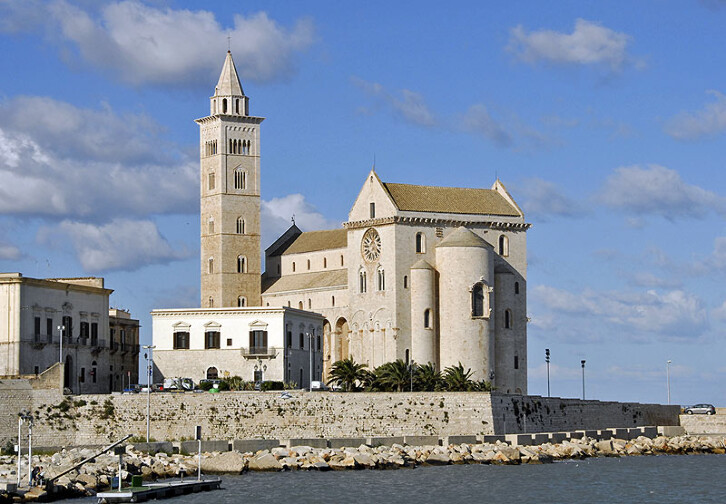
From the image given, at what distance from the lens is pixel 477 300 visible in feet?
284

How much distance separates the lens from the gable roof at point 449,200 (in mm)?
89812

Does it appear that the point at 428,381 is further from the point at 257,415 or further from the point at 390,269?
the point at 390,269

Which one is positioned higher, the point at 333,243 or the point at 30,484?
the point at 333,243

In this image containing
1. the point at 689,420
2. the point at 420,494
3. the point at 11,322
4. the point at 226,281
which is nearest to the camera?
the point at 420,494

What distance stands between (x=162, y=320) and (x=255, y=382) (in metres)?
7.52

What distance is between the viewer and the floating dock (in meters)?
52.1

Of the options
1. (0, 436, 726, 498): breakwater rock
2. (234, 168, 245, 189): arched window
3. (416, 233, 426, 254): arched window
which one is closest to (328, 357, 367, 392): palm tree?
(0, 436, 726, 498): breakwater rock

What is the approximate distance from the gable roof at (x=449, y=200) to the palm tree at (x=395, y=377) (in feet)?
44.0

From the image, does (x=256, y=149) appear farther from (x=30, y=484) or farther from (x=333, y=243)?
(x=30, y=484)

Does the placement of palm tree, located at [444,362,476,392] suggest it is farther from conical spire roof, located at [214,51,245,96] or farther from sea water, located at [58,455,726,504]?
conical spire roof, located at [214,51,245,96]

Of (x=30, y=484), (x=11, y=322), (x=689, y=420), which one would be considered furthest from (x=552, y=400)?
(x=30, y=484)

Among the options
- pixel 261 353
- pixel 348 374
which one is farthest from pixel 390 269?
pixel 348 374

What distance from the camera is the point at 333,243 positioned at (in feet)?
332

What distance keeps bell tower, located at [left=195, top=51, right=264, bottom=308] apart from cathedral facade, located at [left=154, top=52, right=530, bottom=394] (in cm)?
9
